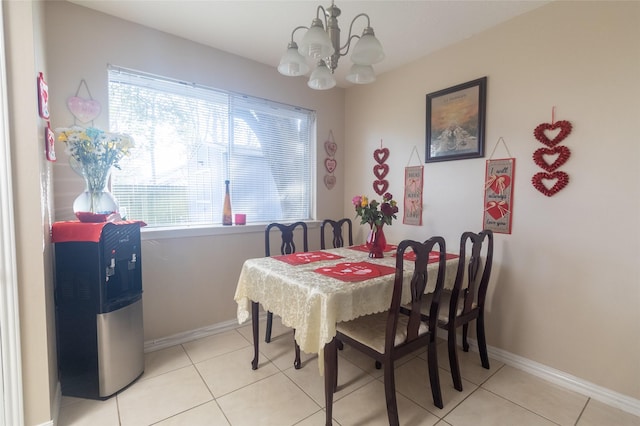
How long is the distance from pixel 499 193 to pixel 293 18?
2.02 meters

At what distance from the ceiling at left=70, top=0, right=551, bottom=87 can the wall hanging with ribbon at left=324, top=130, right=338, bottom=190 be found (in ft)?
3.76

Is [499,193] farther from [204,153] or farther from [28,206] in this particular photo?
[28,206]

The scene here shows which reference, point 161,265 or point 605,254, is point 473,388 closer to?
point 605,254

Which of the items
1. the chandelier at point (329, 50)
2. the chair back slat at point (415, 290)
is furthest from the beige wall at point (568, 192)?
the chandelier at point (329, 50)

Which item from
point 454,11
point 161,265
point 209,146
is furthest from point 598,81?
point 161,265

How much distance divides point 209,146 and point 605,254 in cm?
300

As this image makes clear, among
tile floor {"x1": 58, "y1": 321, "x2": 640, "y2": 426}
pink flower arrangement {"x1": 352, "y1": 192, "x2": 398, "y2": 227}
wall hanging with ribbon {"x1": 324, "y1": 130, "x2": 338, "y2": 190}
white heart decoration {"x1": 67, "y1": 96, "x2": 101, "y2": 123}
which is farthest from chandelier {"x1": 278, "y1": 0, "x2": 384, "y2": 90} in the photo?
tile floor {"x1": 58, "y1": 321, "x2": 640, "y2": 426}

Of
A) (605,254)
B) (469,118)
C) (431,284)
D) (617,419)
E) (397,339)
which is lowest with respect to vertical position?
(617,419)

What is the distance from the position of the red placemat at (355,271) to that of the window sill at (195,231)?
117 centimetres

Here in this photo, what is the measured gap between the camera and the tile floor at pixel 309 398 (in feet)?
5.14

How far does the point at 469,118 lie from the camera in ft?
7.54

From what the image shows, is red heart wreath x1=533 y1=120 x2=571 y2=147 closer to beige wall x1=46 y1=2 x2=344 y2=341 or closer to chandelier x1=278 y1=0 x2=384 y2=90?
chandelier x1=278 y1=0 x2=384 y2=90

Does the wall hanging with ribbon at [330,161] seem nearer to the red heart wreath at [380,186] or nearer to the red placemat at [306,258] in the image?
the red heart wreath at [380,186]

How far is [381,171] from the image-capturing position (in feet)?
9.91
